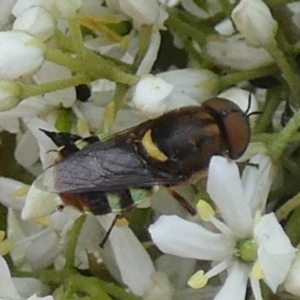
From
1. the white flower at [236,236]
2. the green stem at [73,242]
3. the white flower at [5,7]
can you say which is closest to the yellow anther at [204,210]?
the white flower at [236,236]

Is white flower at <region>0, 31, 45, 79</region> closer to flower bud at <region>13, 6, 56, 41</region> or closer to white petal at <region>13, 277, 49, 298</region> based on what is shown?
flower bud at <region>13, 6, 56, 41</region>

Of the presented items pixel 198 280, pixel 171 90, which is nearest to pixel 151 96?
pixel 171 90

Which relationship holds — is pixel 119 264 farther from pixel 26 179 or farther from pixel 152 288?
pixel 26 179

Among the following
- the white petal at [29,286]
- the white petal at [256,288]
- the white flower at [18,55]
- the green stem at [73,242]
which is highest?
the white flower at [18,55]

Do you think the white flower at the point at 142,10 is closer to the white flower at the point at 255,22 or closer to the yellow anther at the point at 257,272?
the white flower at the point at 255,22

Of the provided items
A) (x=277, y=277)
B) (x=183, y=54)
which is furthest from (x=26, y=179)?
(x=277, y=277)

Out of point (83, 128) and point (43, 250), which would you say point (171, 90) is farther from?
point (43, 250)
